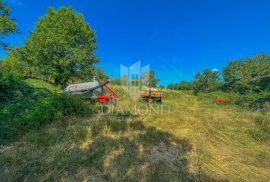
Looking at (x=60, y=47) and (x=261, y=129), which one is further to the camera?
(x=60, y=47)

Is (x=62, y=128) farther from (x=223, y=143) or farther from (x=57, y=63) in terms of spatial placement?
(x=57, y=63)

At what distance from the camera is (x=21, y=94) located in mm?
5391

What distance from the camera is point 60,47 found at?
45.0 feet

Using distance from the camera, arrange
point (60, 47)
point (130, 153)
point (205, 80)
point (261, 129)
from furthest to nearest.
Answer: point (205, 80) → point (60, 47) → point (261, 129) → point (130, 153)

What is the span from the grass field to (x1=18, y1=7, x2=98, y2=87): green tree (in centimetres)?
1093

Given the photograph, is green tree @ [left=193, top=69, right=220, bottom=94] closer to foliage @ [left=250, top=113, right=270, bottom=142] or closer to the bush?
foliage @ [left=250, top=113, right=270, bottom=142]

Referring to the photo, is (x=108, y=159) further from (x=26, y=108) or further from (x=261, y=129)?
(x=261, y=129)

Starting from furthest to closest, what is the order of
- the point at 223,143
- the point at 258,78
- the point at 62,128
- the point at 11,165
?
1. the point at 258,78
2. the point at 223,143
3. the point at 62,128
4. the point at 11,165

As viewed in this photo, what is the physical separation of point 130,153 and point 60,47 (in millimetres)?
13305

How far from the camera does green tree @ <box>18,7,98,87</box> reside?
13.5 metres

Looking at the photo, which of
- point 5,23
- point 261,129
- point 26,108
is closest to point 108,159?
point 26,108

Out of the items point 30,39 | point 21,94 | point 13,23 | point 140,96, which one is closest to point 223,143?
point 21,94

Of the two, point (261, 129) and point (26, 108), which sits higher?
point (26, 108)

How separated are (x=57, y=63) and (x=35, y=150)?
482 inches
